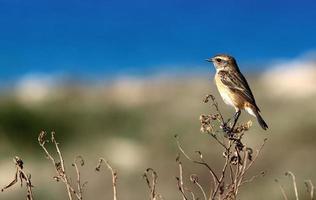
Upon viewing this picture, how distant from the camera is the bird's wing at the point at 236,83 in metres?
7.62

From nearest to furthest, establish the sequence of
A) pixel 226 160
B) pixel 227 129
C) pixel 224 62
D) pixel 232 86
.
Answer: pixel 226 160
pixel 227 129
pixel 232 86
pixel 224 62

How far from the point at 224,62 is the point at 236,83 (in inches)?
11.1

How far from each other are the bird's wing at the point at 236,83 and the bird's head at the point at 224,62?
0.25 feet

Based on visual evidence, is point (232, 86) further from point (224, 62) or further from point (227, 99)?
point (224, 62)

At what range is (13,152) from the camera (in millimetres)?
29422

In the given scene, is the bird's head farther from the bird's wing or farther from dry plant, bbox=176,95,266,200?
dry plant, bbox=176,95,266,200

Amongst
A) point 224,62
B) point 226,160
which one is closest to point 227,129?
point 226,160

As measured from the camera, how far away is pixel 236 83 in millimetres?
7680

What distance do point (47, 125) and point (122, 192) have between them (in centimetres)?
997

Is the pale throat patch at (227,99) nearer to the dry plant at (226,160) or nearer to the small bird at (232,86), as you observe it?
the small bird at (232,86)

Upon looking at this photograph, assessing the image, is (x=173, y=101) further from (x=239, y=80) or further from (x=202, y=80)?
(x=239, y=80)

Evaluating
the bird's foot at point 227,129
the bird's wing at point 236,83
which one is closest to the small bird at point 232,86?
the bird's wing at point 236,83

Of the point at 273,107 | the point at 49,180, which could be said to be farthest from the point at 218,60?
the point at 273,107

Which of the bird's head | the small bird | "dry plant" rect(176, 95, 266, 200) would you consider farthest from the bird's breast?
"dry plant" rect(176, 95, 266, 200)
